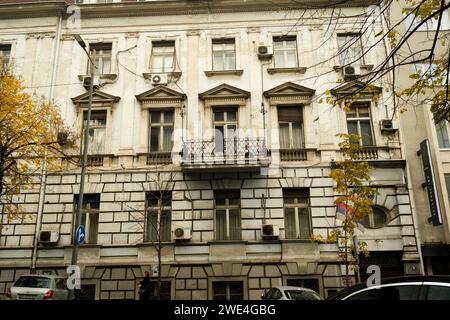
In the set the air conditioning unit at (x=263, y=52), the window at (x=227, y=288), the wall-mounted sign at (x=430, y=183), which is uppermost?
the air conditioning unit at (x=263, y=52)

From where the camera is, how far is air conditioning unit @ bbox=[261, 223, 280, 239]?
50.1 ft

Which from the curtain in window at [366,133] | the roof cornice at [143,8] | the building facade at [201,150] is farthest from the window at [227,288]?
the roof cornice at [143,8]

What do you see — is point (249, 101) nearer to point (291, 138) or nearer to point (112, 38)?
point (291, 138)

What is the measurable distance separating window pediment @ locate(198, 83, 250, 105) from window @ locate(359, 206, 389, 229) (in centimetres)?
746

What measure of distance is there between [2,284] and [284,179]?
41.6 ft

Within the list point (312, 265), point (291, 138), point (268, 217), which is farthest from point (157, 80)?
point (312, 265)

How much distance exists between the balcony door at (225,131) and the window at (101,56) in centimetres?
604

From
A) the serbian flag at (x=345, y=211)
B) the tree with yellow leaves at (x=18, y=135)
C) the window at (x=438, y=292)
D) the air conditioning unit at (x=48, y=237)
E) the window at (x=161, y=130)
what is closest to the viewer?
the window at (x=438, y=292)

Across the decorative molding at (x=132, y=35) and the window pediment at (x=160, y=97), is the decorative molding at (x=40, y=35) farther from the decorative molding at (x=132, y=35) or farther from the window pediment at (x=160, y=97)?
the window pediment at (x=160, y=97)

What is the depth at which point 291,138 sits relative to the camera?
17.0m

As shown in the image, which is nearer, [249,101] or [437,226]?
[437,226]

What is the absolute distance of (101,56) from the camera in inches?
734

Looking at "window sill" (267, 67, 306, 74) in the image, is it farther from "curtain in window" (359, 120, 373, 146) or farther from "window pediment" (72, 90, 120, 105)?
"window pediment" (72, 90, 120, 105)

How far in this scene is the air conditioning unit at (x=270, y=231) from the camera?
15258 mm
